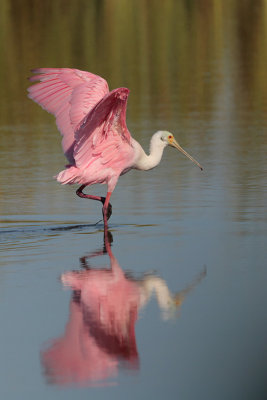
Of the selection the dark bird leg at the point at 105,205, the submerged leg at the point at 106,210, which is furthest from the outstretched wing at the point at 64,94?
the submerged leg at the point at 106,210

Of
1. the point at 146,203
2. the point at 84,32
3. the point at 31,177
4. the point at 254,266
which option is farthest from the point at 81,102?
the point at 84,32

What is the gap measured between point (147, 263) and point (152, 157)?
141 inches

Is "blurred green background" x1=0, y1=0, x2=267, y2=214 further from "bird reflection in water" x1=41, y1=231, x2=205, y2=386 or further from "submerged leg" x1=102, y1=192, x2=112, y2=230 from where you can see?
"bird reflection in water" x1=41, y1=231, x2=205, y2=386

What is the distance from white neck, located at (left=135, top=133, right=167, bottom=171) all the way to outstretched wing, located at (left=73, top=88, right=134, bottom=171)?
287 millimetres

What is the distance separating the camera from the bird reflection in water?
6.70m

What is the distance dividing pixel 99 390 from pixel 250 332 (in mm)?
1304

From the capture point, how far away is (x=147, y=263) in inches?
369

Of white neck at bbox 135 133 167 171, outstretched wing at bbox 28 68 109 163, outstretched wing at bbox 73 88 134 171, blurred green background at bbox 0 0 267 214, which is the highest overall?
outstretched wing at bbox 28 68 109 163

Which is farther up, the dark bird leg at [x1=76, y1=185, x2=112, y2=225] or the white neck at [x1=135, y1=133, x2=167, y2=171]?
the white neck at [x1=135, y1=133, x2=167, y2=171]

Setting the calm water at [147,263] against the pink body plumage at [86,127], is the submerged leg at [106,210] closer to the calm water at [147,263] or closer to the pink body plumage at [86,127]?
the calm water at [147,263]

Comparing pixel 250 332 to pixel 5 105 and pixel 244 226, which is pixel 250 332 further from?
pixel 5 105

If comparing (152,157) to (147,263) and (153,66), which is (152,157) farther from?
(153,66)

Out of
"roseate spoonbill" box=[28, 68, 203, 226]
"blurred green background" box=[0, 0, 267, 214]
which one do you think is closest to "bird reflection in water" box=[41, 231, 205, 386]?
"roseate spoonbill" box=[28, 68, 203, 226]

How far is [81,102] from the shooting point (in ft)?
40.7
